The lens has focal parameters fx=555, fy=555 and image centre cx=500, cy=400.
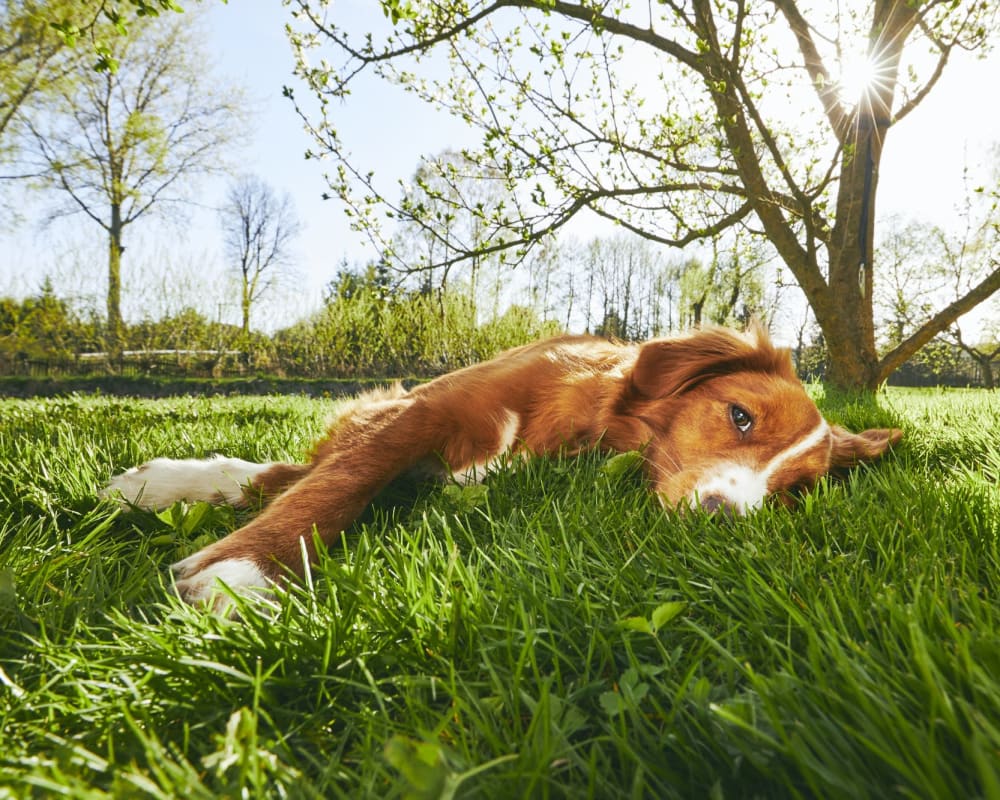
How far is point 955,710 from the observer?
0.81 metres

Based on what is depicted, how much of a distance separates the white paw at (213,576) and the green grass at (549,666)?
0.26 feet

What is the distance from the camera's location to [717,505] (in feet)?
6.41

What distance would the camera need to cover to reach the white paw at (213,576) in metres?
1.58

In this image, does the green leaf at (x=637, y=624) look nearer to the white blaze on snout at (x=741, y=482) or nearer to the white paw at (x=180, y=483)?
the white blaze on snout at (x=741, y=482)

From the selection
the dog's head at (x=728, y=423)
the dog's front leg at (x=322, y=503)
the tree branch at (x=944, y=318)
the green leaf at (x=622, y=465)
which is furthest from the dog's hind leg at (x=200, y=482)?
the tree branch at (x=944, y=318)

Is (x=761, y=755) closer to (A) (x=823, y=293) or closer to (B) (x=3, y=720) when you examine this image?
(B) (x=3, y=720)

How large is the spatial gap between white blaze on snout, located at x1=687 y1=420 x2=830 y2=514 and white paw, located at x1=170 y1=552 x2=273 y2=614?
1.44 meters

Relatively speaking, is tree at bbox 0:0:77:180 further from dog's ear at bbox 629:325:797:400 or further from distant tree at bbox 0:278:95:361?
dog's ear at bbox 629:325:797:400

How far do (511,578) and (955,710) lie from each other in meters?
0.85

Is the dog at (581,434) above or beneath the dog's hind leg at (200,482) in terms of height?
above

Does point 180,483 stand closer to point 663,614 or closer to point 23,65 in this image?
point 663,614

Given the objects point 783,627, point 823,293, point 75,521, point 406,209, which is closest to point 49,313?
point 406,209

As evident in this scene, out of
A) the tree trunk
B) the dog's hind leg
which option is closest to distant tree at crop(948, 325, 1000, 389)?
→ the dog's hind leg

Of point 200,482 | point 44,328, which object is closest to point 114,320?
point 44,328
